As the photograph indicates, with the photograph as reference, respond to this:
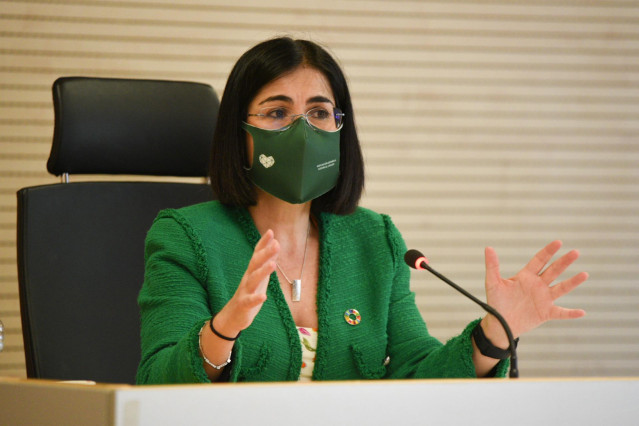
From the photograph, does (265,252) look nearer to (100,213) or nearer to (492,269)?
(492,269)

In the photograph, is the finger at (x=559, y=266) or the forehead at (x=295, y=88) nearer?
the finger at (x=559, y=266)

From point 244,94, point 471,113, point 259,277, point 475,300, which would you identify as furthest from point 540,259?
point 471,113

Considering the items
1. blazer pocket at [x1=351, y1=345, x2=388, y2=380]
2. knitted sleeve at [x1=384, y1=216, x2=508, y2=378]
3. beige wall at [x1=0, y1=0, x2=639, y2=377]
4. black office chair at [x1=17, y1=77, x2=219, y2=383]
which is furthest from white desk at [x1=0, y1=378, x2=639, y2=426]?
beige wall at [x1=0, y1=0, x2=639, y2=377]

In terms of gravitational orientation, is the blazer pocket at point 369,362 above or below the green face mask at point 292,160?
below

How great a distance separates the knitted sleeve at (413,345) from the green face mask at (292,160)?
28 centimetres

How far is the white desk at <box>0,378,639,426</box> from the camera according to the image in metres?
0.78

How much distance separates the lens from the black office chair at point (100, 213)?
209 centimetres

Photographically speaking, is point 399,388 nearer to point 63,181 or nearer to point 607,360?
point 63,181

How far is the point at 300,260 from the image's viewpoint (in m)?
1.93

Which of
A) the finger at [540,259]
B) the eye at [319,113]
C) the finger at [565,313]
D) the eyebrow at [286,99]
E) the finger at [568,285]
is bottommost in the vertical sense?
the finger at [565,313]

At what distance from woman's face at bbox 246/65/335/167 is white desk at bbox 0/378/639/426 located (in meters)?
1.07

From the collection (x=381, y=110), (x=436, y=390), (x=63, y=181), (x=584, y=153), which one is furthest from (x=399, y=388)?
(x=584, y=153)

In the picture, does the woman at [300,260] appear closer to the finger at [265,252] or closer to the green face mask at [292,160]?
the green face mask at [292,160]

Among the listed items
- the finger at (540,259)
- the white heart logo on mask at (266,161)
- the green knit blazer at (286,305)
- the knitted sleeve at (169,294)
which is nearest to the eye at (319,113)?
the white heart logo on mask at (266,161)
